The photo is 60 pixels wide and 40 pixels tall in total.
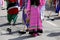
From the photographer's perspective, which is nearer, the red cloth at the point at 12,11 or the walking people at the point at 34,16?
the walking people at the point at 34,16

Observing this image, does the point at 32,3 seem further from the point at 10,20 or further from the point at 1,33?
the point at 10,20

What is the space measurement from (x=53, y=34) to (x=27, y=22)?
1.07 metres

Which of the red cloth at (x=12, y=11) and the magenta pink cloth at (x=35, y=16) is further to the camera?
the red cloth at (x=12, y=11)

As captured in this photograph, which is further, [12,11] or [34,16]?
[12,11]

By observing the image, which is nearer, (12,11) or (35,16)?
(35,16)

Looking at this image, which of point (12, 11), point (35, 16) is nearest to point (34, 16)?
point (35, 16)

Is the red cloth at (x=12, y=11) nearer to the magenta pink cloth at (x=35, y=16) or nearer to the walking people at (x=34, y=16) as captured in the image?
the walking people at (x=34, y=16)

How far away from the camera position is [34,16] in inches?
Result: 367

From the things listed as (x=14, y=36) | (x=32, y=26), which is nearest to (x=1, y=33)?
(x=14, y=36)

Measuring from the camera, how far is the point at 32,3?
9.20m

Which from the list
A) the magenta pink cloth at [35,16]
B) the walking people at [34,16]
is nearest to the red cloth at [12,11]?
the walking people at [34,16]

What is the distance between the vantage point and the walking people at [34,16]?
30.2 feet

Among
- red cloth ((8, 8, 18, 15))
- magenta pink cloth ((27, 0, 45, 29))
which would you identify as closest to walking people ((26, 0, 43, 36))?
magenta pink cloth ((27, 0, 45, 29))

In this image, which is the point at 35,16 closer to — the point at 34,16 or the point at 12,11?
the point at 34,16
